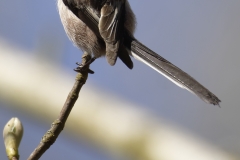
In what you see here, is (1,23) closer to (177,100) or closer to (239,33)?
(177,100)

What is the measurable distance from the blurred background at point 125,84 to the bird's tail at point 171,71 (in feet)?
2.84

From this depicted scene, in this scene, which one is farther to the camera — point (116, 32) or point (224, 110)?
point (224, 110)

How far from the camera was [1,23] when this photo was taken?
1.97 meters

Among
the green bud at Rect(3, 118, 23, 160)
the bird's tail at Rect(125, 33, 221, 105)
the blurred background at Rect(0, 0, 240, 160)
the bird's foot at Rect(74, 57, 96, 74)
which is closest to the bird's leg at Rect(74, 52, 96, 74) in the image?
the bird's foot at Rect(74, 57, 96, 74)

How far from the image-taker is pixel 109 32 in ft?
3.64

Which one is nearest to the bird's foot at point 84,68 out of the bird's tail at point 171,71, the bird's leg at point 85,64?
the bird's leg at point 85,64

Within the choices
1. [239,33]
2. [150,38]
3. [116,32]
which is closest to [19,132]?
[116,32]

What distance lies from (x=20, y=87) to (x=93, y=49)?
0.83 m

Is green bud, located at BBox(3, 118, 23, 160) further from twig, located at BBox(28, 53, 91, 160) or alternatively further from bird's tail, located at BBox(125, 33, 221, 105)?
bird's tail, located at BBox(125, 33, 221, 105)

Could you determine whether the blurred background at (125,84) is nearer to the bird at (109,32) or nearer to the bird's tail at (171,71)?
the bird at (109,32)

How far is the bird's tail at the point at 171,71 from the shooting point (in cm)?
89

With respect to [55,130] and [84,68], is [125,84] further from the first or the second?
[55,130]

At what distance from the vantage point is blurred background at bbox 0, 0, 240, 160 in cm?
193

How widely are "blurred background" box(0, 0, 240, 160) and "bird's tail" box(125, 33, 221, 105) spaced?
2.84 ft
